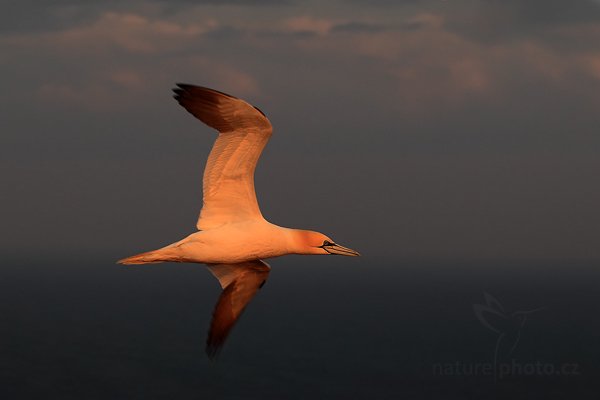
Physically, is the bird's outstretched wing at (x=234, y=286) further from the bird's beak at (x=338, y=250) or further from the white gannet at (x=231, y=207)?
the bird's beak at (x=338, y=250)

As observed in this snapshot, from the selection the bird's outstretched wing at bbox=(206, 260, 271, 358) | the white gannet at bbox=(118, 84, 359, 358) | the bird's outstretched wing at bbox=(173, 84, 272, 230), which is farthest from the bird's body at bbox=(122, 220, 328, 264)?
the bird's outstretched wing at bbox=(206, 260, 271, 358)

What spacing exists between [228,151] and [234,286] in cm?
450

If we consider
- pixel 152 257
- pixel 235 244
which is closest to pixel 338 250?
pixel 235 244

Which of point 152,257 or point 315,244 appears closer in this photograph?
point 152,257

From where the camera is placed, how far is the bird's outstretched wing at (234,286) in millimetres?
25438

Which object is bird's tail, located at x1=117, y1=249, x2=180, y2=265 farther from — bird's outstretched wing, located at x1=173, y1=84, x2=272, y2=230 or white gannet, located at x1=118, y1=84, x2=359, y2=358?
bird's outstretched wing, located at x1=173, y1=84, x2=272, y2=230

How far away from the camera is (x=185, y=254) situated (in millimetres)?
22922

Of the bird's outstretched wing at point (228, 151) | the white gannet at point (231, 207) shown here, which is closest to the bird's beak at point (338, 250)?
the white gannet at point (231, 207)

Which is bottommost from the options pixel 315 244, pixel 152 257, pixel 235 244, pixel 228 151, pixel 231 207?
pixel 152 257

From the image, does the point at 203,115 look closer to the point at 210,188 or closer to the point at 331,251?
the point at 210,188

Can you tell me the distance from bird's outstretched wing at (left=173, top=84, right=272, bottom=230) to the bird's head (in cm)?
129

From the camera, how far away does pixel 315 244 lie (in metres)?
23.8

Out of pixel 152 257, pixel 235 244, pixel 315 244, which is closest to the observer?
pixel 152 257

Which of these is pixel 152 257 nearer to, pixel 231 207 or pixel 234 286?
pixel 231 207
